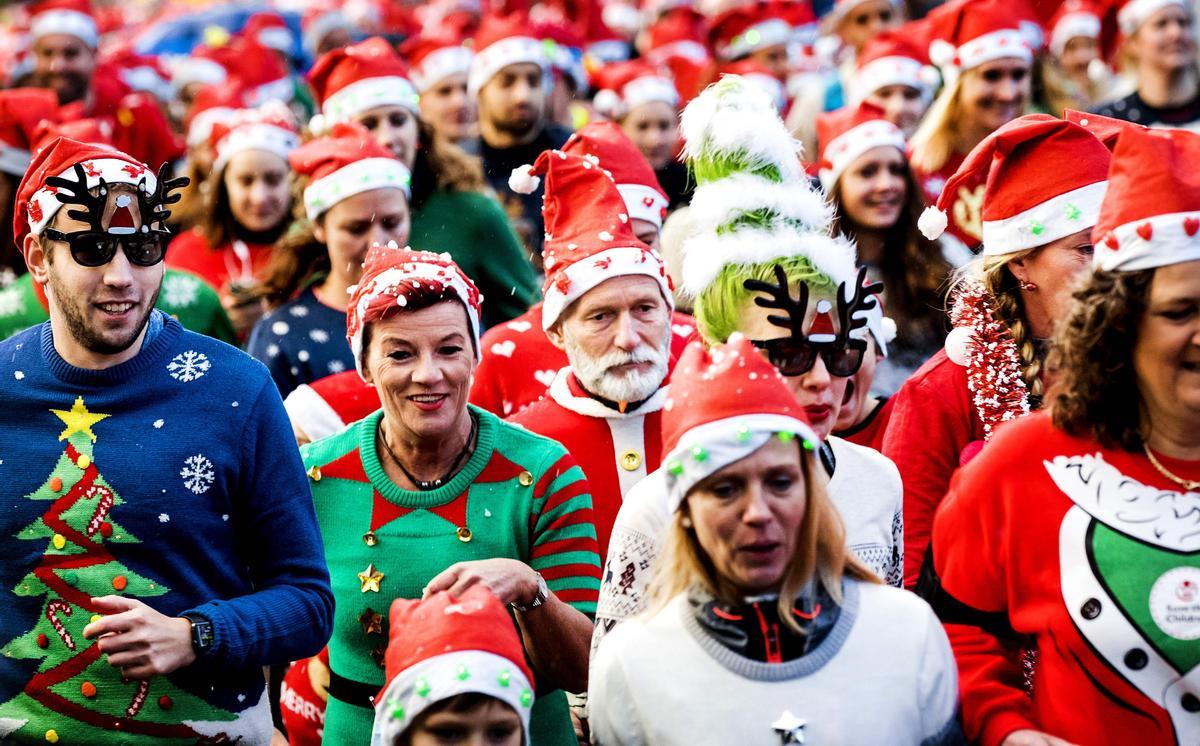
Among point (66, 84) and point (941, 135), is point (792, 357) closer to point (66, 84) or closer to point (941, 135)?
point (941, 135)

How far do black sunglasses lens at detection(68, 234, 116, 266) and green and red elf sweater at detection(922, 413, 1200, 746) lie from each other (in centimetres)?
205

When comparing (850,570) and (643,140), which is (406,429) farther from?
(643,140)

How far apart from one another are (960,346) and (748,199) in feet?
2.48

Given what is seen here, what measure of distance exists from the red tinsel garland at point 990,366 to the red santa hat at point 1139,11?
5451mm

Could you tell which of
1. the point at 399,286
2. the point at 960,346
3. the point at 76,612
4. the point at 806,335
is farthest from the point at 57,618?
the point at 960,346

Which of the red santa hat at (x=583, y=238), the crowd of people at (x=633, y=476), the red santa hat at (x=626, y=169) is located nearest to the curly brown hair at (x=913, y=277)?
the crowd of people at (x=633, y=476)

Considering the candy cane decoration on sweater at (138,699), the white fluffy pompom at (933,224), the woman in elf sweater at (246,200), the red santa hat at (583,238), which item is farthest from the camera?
Result: the woman in elf sweater at (246,200)

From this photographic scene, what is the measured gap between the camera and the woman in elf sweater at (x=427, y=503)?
4.32 metres

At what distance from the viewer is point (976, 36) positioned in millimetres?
8578

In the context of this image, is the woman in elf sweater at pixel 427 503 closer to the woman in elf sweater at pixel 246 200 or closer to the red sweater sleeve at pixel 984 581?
the red sweater sleeve at pixel 984 581

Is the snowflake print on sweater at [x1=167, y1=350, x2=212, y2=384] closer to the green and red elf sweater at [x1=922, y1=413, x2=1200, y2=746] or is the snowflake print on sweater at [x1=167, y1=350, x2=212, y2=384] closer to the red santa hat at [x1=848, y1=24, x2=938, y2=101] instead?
the green and red elf sweater at [x1=922, y1=413, x2=1200, y2=746]

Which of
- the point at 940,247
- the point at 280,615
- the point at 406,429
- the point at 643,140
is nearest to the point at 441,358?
the point at 406,429

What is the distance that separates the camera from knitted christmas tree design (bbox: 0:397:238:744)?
3871 millimetres

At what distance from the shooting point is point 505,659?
3625 mm
